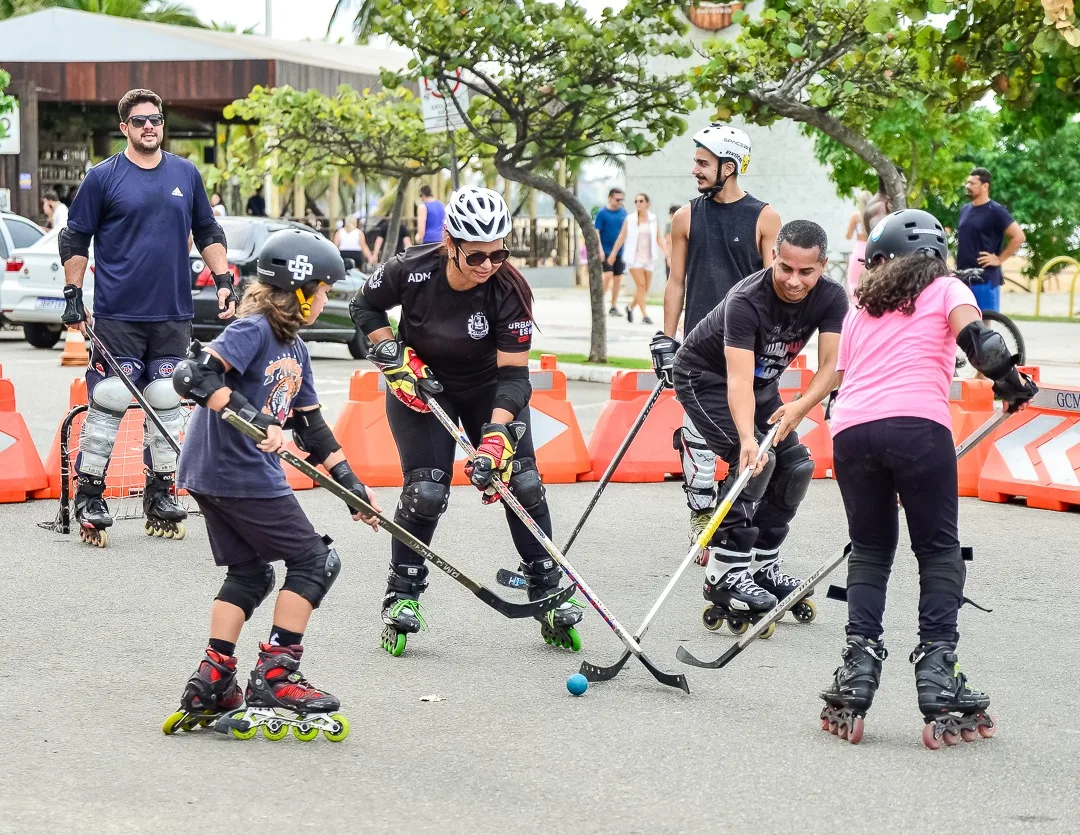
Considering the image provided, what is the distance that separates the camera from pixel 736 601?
252 inches

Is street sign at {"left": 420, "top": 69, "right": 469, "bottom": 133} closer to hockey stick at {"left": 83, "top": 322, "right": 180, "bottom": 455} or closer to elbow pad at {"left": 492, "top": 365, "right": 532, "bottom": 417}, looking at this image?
hockey stick at {"left": 83, "top": 322, "right": 180, "bottom": 455}

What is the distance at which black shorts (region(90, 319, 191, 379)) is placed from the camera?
798cm

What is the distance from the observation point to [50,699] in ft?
17.5

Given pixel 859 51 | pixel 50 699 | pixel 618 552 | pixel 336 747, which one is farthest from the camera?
pixel 859 51

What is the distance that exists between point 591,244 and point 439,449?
11044 mm

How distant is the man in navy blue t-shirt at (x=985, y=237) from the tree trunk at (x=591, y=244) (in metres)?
4.26

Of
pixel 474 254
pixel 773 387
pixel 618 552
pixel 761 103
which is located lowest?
pixel 618 552

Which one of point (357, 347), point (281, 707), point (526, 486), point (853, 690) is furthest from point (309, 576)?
point (357, 347)

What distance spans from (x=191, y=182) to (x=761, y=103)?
22.7 feet

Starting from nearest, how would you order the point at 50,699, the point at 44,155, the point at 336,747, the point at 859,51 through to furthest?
the point at 336,747
the point at 50,699
the point at 859,51
the point at 44,155

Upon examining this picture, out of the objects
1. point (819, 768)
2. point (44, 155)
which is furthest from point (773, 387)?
point (44, 155)

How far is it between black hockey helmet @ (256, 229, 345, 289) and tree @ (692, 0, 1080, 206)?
674 cm

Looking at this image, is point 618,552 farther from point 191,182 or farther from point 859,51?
point 859,51

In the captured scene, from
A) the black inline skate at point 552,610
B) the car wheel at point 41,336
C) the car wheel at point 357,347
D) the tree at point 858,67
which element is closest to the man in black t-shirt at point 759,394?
the black inline skate at point 552,610
